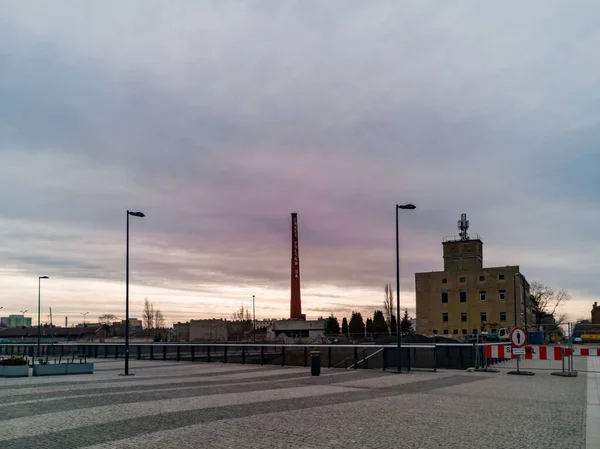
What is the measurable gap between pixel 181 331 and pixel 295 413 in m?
143

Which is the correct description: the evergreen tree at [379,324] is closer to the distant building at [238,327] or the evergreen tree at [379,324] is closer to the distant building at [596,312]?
the distant building at [238,327]

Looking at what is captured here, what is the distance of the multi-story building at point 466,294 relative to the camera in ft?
304

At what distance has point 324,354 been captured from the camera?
4509 cm

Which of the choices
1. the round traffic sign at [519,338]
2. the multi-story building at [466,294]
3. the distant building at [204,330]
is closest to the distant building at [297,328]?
the distant building at [204,330]

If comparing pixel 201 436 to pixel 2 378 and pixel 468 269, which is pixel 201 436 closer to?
pixel 2 378

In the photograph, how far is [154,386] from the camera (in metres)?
20.7

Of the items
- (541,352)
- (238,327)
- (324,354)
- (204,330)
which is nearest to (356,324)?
(204,330)

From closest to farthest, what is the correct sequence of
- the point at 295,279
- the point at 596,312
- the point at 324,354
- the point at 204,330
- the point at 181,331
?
the point at 324,354 → the point at 295,279 → the point at 204,330 → the point at 596,312 → the point at 181,331

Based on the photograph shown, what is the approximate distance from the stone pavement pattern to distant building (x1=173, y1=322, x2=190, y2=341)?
11611cm

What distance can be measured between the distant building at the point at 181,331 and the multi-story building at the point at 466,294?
60105 millimetres

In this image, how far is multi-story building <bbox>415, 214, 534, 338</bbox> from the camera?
3652 inches

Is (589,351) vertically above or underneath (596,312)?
above

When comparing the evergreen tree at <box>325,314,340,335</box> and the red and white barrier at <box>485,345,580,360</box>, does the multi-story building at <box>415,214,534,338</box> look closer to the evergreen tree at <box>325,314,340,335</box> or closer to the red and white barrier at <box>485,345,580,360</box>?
the evergreen tree at <box>325,314,340,335</box>

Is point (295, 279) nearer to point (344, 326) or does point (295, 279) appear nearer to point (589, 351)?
point (344, 326)
